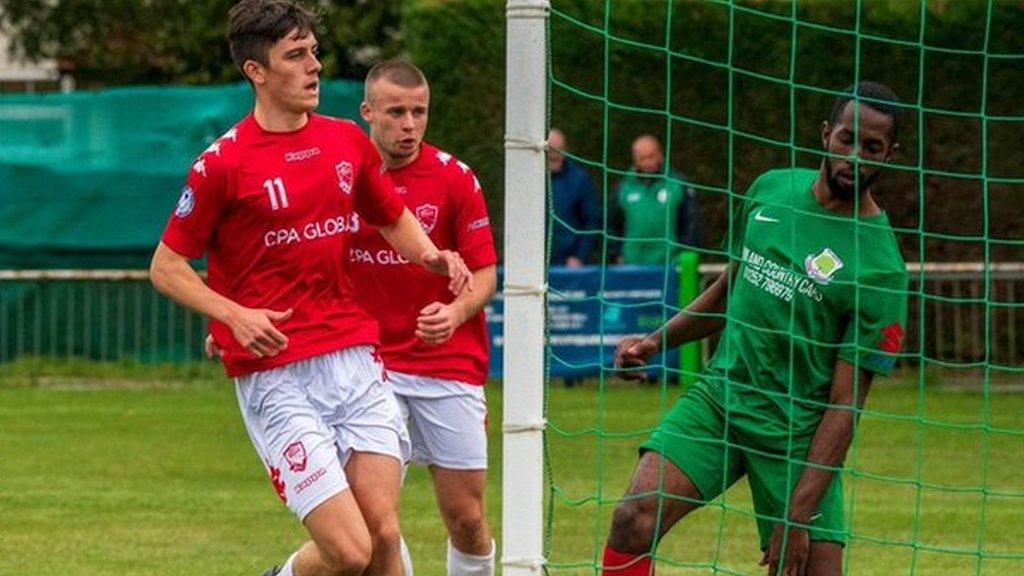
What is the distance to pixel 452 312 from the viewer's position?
24.8 ft

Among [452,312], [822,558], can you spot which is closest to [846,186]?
[822,558]

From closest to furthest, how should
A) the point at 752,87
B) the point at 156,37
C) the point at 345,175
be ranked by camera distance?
the point at 345,175 → the point at 752,87 → the point at 156,37

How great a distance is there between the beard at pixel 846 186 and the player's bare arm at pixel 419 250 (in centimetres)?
120

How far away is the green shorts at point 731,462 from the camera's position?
7.29 metres

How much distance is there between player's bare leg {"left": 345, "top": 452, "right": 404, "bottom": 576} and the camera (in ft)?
24.3

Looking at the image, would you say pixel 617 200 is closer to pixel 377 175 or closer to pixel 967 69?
pixel 967 69

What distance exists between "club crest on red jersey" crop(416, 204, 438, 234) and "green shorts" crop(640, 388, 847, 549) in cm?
169

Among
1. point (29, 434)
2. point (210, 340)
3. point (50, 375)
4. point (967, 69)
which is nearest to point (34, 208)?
point (50, 375)

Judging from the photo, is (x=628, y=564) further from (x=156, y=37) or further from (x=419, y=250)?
(x=156, y=37)

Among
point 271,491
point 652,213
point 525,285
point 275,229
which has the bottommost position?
point 271,491

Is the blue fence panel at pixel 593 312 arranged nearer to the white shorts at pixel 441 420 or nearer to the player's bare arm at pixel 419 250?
the white shorts at pixel 441 420

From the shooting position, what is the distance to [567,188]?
18203mm

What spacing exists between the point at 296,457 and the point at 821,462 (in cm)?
162

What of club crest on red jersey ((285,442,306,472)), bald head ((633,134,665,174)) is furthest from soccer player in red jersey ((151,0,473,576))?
bald head ((633,134,665,174))
